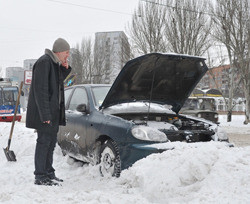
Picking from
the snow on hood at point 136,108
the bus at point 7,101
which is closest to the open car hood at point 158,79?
the snow on hood at point 136,108

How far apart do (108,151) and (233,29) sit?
52.3ft

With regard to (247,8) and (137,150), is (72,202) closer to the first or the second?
(137,150)

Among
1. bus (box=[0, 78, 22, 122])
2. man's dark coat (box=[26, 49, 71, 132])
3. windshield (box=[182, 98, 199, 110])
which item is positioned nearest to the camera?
man's dark coat (box=[26, 49, 71, 132])

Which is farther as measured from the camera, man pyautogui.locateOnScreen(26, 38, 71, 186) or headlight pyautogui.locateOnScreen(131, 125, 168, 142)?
headlight pyautogui.locateOnScreen(131, 125, 168, 142)

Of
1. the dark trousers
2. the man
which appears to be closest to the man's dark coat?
the man

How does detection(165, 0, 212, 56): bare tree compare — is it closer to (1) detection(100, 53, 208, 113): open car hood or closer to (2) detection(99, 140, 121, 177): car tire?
(1) detection(100, 53, 208, 113): open car hood

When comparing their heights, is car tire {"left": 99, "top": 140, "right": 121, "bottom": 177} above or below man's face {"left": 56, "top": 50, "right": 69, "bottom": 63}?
below

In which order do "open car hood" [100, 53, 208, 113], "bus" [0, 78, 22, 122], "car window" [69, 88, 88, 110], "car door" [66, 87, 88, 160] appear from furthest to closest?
"bus" [0, 78, 22, 122]
"car window" [69, 88, 88, 110]
"car door" [66, 87, 88, 160]
"open car hood" [100, 53, 208, 113]

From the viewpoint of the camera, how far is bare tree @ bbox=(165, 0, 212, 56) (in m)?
19.5

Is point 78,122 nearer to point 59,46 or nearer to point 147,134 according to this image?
point 59,46

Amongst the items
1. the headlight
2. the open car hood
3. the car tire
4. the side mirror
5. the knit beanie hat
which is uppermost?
the knit beanie hat

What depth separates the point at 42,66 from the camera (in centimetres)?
349

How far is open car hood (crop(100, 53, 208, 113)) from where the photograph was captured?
413 cm

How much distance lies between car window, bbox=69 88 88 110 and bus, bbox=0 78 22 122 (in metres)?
13.7
